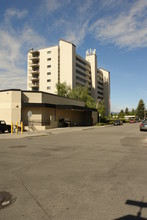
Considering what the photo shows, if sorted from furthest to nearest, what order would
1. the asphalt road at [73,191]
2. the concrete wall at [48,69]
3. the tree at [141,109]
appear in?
the tree at [141,109]
the concrete wall at [48,69]
the asphalt road at [73,191]

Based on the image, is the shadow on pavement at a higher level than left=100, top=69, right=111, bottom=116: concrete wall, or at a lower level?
lower

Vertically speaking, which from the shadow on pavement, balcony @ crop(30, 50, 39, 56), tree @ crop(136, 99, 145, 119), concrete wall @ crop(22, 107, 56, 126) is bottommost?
the shadow on pavement

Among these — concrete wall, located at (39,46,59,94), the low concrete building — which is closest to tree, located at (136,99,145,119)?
concrete wall, located at (39,46,59,94)

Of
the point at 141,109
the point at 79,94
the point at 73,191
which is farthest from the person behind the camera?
the point at 141,109

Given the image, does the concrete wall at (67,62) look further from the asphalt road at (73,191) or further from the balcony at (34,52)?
the asphalt road at (73,191)

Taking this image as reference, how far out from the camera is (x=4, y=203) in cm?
414

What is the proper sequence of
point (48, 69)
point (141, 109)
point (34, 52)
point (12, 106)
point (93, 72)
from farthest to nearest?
point (141, 109) → point (93, 72) → point (34, 52) → point (48, 69) → point (12, 106)

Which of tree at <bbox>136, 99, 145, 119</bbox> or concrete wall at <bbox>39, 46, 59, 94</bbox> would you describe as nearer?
concrete wall at <bbox>39, 46, 59, 94</bbox>

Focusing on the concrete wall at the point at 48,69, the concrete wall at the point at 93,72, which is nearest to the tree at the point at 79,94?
the concrete wall at the point at 48,69

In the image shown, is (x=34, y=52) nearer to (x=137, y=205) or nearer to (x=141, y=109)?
(x=141, y=109)

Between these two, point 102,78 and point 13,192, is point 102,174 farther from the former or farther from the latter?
point 102,78

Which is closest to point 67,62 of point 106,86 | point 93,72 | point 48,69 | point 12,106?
point 48,69

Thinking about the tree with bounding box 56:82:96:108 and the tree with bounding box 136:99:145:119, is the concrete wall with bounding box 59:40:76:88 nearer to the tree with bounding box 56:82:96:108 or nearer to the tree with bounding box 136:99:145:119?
the tree with bounding box 56:82:96:108

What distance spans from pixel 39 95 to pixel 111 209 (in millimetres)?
31323
